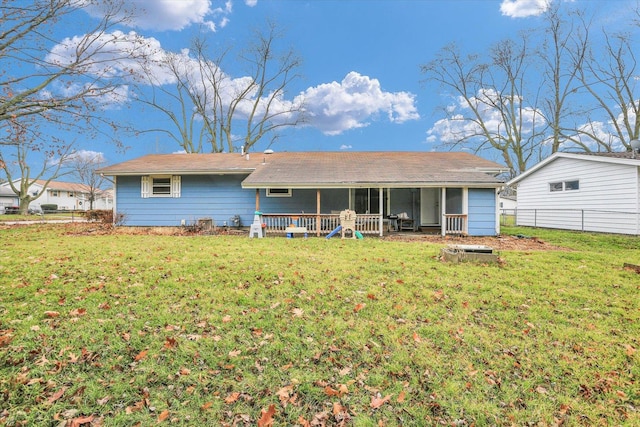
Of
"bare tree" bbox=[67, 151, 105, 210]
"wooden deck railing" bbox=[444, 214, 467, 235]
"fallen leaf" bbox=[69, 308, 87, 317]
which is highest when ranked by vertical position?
"bare tree" bbox=[67, 151, 105, 210]

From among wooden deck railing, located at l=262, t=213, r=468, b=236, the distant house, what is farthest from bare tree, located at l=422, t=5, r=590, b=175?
wooden deck railing, located at l=262, t=213, r=468, b=236

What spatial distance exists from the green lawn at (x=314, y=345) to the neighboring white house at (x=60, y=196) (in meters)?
47.6

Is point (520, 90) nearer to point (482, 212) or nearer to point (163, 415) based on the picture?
point (482, 212)

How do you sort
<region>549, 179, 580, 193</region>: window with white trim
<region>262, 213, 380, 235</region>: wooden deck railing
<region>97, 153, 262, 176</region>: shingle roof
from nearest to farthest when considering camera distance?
1. <region>262, 213, 380, 235</region>: wooden deck railing
2. <region>97, 153, 262, 176</region>: shingle roof
3. <region>549, 179, 580, 193</region>: window with white trim

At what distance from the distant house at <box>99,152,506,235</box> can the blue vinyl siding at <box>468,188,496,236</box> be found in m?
0.04

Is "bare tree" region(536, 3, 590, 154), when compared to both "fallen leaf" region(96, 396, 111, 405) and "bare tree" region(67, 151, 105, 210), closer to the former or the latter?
"fallen leaf" region(96, 396, 111, 405)

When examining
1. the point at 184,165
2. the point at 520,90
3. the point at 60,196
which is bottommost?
the point at 184,165

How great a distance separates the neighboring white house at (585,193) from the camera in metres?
11.6

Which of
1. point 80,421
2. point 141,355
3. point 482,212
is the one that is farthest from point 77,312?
point 482,212

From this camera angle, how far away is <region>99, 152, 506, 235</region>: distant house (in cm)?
1155

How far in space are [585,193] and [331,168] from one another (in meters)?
11.5

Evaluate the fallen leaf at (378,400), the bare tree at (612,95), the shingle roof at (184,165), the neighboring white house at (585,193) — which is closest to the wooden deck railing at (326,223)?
the shingle roof at (184,165)

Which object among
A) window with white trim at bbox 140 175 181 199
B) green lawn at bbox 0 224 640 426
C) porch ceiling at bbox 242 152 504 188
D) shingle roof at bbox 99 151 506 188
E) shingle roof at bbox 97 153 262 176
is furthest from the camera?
window with white trim at bbox 140 175 181 199

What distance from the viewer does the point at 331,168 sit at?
12836 millimetres
